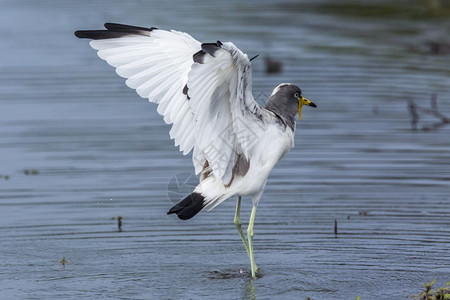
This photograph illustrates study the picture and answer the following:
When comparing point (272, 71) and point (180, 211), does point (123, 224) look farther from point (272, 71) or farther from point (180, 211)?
point (272, 71)

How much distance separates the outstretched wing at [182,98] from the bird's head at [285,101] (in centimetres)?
51

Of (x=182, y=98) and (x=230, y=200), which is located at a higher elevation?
(x=182, y=98)

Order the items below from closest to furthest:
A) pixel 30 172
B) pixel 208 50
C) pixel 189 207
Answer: pixel 208 50 < pixel 189 207 < pixel 30 172

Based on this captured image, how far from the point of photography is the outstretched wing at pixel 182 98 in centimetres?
793

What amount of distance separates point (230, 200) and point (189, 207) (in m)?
2.54

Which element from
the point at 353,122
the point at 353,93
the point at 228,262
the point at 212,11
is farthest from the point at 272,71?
the point at 228,262

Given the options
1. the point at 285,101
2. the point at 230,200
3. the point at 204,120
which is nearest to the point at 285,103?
the point at 285,101

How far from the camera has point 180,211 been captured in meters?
8.19

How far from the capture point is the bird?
8.12 metres

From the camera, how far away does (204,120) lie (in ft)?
25.9

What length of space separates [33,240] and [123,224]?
2.92 feet


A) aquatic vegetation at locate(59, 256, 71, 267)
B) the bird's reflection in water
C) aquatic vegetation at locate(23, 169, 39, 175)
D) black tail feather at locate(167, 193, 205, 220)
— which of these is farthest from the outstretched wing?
aquatic vegetation at locate(23, 169, 39, 175)

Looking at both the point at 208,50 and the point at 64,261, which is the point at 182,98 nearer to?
the point at 208,50

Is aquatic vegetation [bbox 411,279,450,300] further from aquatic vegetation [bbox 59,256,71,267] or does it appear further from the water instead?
aquatic vegetation [bbox 59,256,71,267]
